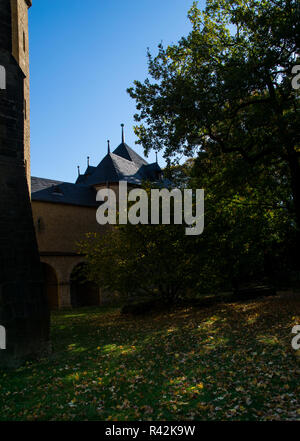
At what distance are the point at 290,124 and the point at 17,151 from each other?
27.1ft

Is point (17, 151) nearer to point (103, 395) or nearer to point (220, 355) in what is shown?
point (103, 395)

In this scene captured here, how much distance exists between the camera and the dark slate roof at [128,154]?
3925cm

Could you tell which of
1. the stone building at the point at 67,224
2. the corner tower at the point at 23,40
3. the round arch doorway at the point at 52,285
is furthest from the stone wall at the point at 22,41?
the round arch doorway at the point at 52,285

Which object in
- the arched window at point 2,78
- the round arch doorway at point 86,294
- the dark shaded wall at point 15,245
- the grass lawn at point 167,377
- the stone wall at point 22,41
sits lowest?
the round arch doorway at point 86,294

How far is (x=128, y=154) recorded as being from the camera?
39438 mm

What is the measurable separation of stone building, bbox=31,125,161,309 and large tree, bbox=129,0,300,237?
12.8 m

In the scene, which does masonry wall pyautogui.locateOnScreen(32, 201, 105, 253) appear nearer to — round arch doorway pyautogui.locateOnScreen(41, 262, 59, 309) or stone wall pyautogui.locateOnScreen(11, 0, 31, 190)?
round arch doorway pyautogui.locateOnScreen(41, 262, 59, 309)

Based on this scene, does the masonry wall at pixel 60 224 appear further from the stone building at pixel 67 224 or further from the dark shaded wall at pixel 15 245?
the dark shaded wall at pixel 15 245

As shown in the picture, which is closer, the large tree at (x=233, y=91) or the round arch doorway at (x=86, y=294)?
the large tree at (x=233, y=91)

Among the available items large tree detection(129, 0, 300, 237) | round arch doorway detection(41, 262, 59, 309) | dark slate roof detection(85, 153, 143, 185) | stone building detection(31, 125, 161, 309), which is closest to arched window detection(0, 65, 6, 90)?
large tree detection(129, 0, 300, 237)

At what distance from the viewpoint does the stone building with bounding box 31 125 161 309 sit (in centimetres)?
2691

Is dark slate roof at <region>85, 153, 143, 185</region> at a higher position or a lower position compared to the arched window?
higher

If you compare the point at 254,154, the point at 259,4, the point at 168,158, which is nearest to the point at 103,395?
the point at 168,158

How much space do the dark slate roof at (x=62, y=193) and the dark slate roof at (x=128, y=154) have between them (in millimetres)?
8573
